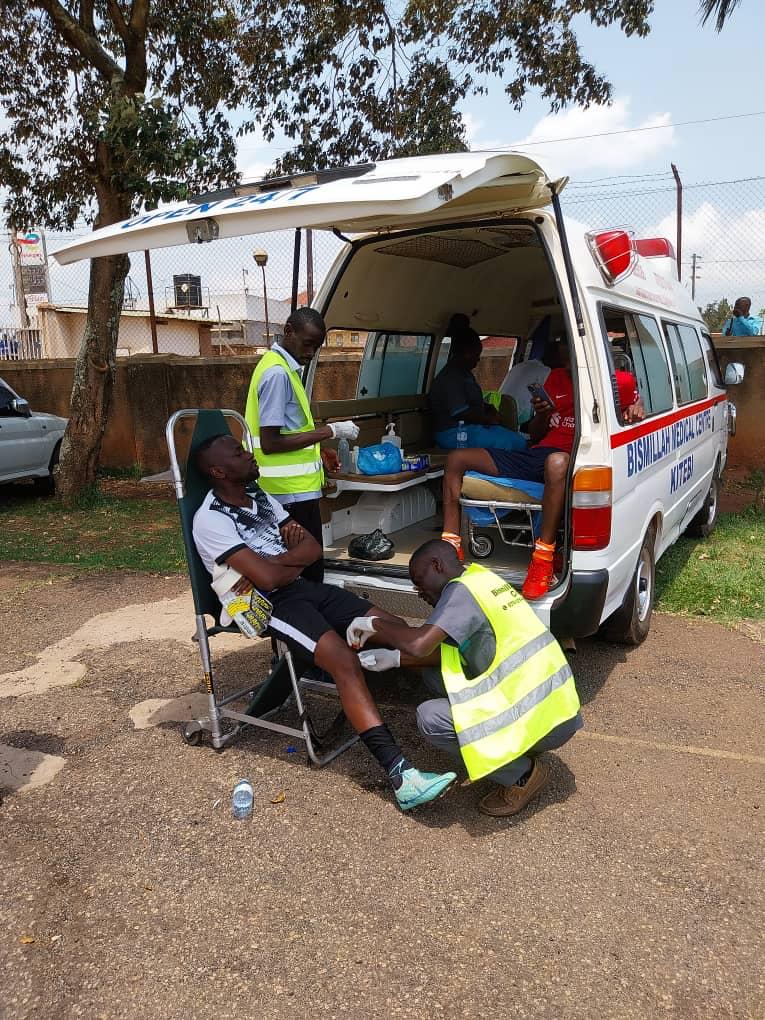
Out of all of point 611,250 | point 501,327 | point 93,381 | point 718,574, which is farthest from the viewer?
point 93,381

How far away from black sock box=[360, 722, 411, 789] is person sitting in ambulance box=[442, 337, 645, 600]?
1.21 meters

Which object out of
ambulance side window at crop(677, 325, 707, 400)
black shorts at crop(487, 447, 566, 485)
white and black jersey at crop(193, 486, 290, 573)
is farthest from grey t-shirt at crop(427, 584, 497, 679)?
ambulance side window at crop(677, 325, 707, 400)

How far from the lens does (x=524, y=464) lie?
14.8 feet

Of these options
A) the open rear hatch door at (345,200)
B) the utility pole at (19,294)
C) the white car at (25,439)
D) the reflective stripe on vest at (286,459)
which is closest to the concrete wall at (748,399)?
the open rear hatch door at (345,200)

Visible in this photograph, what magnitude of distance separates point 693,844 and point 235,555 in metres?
2.16

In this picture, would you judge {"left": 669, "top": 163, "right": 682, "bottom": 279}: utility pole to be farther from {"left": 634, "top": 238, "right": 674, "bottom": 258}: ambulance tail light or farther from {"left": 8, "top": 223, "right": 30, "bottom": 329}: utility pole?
{"left": 8, "top": 223, "right": 30, "bottom": 329}: utility pole

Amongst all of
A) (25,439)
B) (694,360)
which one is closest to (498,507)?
(694,360)

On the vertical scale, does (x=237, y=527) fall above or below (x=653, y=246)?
below

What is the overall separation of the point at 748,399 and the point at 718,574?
3.69 m

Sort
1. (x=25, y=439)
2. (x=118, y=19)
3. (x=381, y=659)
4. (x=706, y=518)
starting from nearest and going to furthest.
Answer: (x=381, y=659) < (x=706, y=518) < (x=118, y=19) < (x=25, y=439)

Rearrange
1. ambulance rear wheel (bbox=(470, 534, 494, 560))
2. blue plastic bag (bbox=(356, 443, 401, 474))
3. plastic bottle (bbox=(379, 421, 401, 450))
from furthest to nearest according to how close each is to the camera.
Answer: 1. plastic bottle (bbox=(379, 421, 401, 450))
2. blue plastic bag (bbox=(356, 443, 401, 474))
3. ambulance rear wheel (bbox=(470, 534, 494, 560))

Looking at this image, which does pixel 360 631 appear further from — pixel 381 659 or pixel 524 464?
pixel 524 464

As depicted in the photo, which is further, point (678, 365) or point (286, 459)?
point (678, 365)

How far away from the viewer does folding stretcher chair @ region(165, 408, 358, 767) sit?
367 cm
